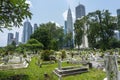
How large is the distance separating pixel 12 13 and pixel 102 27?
1657 inches

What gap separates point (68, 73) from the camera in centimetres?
1357

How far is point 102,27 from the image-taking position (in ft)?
167

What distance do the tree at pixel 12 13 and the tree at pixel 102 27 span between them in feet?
133

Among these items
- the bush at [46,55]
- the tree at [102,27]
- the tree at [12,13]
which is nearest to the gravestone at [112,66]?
the tree at [12,13]

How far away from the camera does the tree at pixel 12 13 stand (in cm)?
1236

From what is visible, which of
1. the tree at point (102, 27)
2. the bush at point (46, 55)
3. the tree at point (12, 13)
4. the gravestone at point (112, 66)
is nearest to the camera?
the gravestone at point (112, 66)

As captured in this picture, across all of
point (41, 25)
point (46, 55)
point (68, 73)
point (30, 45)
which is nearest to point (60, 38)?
point (41, 25)

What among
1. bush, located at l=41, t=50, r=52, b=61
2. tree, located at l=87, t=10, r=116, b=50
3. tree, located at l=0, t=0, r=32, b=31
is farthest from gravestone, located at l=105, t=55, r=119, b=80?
tree, located at l=87, t=10, r=116, b=50

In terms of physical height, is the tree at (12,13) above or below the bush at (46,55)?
above

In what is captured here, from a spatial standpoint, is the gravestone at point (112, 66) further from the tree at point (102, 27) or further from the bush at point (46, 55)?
the tree at point (102, 27)

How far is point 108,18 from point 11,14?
43.4 m

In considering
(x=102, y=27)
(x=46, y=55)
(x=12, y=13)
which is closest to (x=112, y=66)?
(x=12, y=13)

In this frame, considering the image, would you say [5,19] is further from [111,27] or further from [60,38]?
[60,38]

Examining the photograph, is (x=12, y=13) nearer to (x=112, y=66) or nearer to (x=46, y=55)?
(x=112, y=66)
